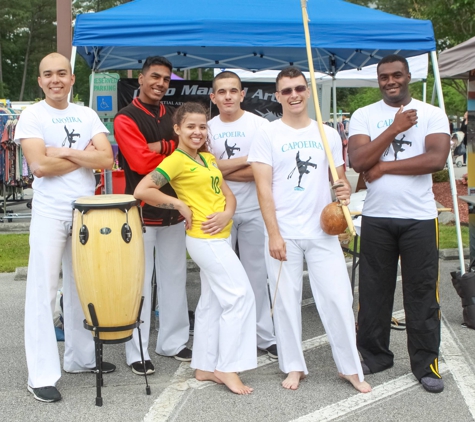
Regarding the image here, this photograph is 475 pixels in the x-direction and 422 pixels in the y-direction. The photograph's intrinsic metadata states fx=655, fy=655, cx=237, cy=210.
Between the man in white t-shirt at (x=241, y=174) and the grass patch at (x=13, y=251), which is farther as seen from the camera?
the grass patch at (x=13, y=251)

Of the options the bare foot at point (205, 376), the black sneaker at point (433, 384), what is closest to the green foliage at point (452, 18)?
the black sneaker at point (433, 384)

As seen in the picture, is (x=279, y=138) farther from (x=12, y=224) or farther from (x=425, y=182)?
(x=12, y=224)

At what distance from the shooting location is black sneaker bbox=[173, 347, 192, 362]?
4675 mm

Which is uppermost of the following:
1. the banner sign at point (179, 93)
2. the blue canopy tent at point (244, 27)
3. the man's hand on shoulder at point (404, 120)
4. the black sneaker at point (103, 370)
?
the blue canopy tent at point (244, 27)

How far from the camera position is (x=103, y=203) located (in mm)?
3803

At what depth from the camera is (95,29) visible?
512cm

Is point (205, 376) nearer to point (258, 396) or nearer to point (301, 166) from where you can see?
point (258, 396)

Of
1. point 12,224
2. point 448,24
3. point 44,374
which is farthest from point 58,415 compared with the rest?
point 448,24

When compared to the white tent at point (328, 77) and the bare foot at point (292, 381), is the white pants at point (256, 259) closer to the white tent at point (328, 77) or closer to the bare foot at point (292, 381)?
the bare foot at point (292, 381)

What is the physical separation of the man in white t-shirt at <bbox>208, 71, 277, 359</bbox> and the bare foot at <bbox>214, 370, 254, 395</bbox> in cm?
66

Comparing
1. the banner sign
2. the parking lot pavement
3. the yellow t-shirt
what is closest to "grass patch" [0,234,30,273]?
the banner sign

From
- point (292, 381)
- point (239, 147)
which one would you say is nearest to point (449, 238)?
point (239, 147)

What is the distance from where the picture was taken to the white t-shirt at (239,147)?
4.65 metres

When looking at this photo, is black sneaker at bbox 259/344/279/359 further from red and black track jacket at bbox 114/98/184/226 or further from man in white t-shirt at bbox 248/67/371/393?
red and black track jacket at bbox 114/98/184/226
